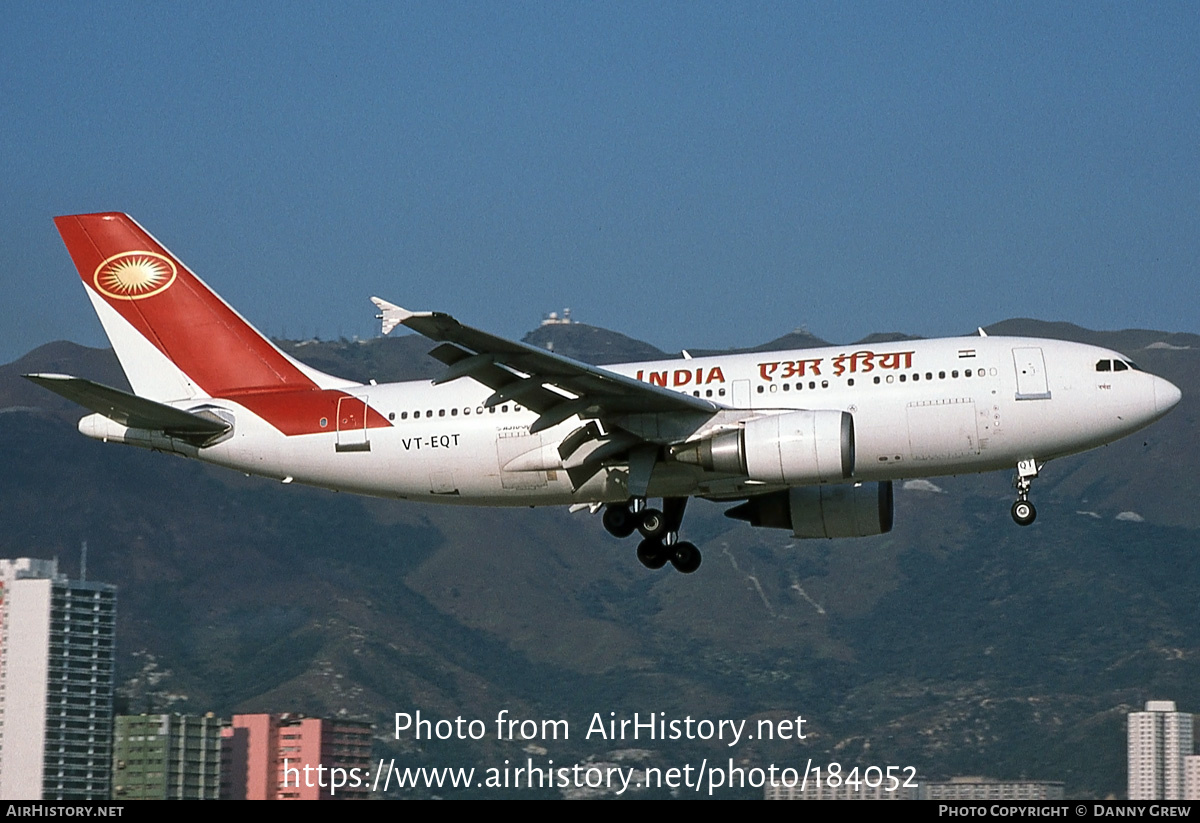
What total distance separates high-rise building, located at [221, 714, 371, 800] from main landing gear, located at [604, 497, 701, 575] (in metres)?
43.1

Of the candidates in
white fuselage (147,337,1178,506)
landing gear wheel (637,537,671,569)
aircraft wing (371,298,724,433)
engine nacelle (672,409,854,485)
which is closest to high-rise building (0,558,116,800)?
white fuselage (147,337,1178,506)

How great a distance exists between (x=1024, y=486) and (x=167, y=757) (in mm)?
58336

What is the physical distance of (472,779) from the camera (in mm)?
99000

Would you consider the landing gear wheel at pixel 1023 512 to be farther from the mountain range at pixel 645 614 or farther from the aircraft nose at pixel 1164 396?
the mountain range at pixel 645 614

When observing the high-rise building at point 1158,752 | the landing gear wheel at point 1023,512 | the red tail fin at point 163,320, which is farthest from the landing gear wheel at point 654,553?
the high-rise building at point 1158,752

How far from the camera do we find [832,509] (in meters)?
33.9

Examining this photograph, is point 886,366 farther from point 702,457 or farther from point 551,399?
→ point 551,399

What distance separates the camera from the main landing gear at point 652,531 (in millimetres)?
33281

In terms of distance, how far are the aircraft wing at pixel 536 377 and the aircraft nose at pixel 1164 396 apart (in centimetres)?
795

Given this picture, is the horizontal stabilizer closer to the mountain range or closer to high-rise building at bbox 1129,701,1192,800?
high-rise building at bbox 1129,701,1192,800

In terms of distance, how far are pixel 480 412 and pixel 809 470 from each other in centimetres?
670

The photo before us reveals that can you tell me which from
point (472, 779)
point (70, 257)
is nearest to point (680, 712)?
point (472, 779)

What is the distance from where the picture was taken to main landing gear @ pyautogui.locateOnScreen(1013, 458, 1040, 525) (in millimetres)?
30172

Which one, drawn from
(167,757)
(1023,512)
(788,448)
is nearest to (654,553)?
(788,448)
